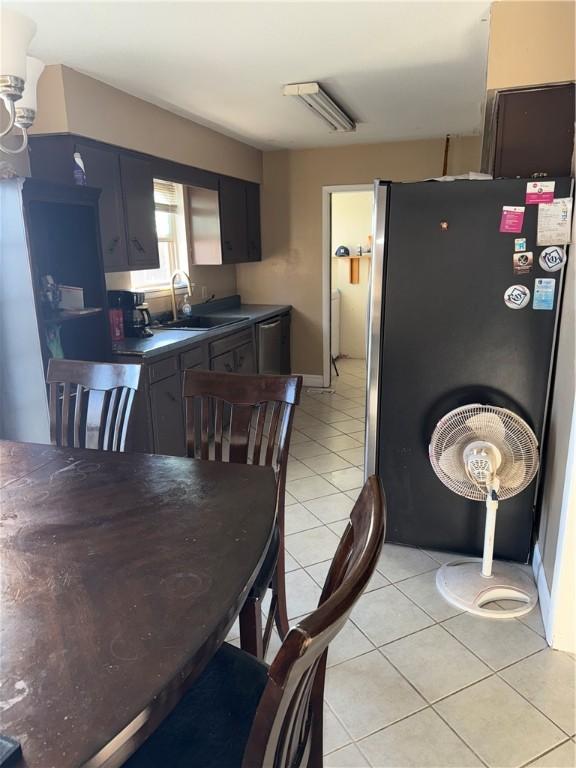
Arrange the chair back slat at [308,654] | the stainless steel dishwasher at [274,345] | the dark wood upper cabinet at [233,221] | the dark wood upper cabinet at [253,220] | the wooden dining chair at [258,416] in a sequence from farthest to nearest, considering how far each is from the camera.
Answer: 1. the dark wood upper cabinet at [253,220]
2. the stainless steel dishwasher at [274,345]
3. the dark wood upper cabinet at [233,221]
4. the wooden dining chair at [258,416]
5. the chair back slat at [308,654]

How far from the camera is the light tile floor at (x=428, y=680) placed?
1.51 m

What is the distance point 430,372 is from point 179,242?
2894 millimetres

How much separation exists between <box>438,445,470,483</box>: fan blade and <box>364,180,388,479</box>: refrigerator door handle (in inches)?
15.0

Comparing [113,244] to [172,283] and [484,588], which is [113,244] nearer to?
[172,283]

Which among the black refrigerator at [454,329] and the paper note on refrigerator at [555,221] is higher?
the paper note on refrigerator at [555,221]

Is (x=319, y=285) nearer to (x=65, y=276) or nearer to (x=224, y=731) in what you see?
(x=65, y=276)

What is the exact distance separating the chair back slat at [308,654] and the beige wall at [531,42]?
210 centimetres

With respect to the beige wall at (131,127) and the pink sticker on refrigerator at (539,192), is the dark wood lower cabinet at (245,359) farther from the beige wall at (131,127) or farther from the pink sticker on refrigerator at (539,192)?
the pink sticker on refrigerator at (539,192)

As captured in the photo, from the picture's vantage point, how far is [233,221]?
472 cm

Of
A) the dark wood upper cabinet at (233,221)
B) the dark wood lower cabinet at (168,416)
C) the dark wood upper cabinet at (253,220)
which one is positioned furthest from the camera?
the dark wood upper cabinet at (253,220)

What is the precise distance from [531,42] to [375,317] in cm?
130

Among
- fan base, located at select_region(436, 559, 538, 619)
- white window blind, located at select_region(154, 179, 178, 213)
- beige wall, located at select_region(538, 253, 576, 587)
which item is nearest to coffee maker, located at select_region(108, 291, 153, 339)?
white window blind, located at select_region(154, 179, 178, 213)

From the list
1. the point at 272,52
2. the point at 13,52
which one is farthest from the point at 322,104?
the point at 13,52

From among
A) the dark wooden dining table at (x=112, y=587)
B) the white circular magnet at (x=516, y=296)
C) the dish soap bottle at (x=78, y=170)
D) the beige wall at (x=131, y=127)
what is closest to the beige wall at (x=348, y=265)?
the beige wall at (x=131, y=127)
